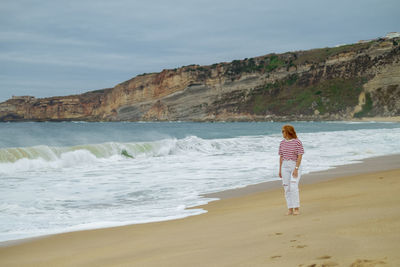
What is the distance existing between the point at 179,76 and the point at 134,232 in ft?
352

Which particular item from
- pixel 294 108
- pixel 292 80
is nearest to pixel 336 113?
pixel 294 108

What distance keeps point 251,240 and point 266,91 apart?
349 ft

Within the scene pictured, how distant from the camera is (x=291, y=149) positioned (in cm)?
575

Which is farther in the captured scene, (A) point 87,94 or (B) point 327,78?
(A) point 87,94

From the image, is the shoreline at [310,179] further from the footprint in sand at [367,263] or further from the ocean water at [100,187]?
the footprint in sand at [367,263]

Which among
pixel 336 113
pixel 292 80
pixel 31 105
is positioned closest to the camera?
pixel 336 113

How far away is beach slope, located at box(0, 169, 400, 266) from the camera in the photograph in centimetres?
326

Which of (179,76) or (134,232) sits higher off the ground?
(179,76)

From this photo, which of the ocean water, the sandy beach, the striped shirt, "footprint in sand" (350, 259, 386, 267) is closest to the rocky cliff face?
the ocean water

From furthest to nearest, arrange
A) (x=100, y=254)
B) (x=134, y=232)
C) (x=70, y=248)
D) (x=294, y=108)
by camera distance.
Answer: (x=294, y=108)
(x=134, y=232)
(x=70, y=248)
(x=100, y=254)

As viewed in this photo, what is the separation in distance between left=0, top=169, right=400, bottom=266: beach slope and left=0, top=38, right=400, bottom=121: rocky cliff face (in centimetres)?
8341

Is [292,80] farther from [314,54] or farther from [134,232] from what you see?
[134,232]

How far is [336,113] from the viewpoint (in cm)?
9219

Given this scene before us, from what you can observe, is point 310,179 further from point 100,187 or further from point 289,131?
point 100,187
